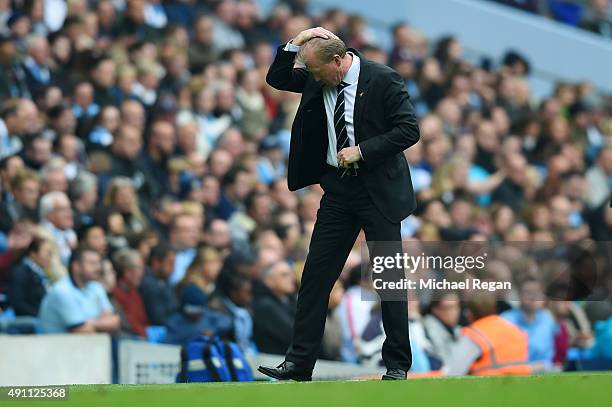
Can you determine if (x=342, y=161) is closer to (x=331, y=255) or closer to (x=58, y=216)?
(x=331, y=255)

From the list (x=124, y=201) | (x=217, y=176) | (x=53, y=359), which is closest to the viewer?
(x=53, y=359)

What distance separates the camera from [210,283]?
10.7 metres

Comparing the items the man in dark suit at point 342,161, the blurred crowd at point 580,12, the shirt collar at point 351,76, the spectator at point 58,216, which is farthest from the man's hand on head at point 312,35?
the blurred crowd at point 580,12

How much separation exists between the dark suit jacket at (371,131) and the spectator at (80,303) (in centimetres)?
331

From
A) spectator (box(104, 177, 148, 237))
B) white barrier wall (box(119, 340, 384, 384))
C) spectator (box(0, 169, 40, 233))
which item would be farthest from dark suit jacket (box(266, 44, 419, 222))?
spectator (box(104, 177, 148, 237))

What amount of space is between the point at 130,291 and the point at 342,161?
13.5ft

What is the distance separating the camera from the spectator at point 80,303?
973 centimetres

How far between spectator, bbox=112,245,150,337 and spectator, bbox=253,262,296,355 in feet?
2.66

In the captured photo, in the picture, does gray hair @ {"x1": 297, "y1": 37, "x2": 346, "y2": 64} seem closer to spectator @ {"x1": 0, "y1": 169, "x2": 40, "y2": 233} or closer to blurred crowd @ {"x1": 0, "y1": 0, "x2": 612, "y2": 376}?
blurred crowd @ {"x1": 0, "y1": 0, "x2": 612, "y2": 376}

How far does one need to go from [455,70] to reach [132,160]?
555 centimetres

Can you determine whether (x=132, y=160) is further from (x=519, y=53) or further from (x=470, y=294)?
(x=519, y=53)

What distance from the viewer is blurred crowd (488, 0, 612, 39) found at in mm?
19281

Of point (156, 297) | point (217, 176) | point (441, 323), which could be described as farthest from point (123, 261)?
point (441, 323)

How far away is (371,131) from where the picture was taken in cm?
672
